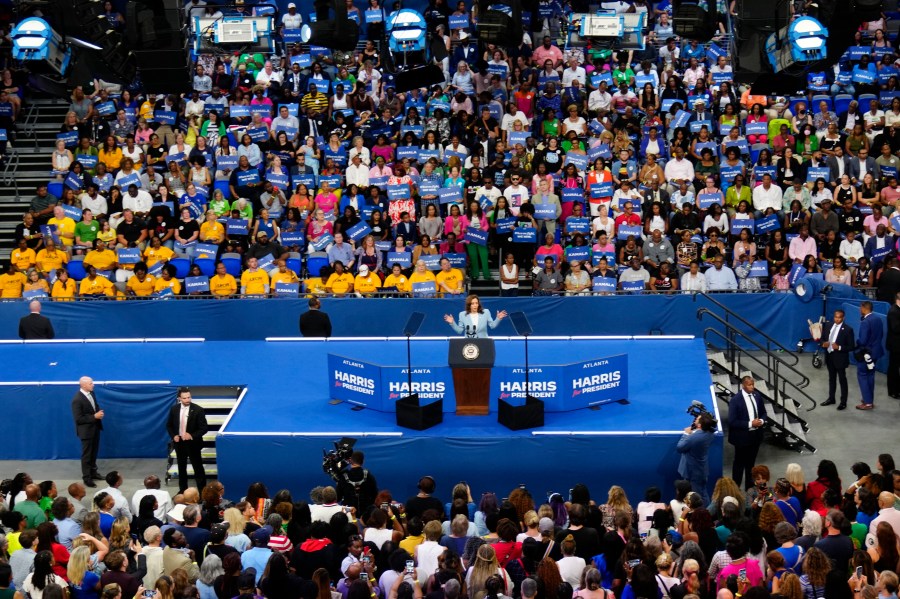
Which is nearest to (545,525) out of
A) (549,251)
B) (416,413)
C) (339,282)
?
(416,413)

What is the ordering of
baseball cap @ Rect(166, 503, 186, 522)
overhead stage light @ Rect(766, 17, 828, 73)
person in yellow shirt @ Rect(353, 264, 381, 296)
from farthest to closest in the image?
person in yellow shirt @ Rect(353, 264, 381, 296) < overhead stage light @ Rect(766, 17, 828, 73) < baseball cap @ Rect(166, 503, 186, 522)

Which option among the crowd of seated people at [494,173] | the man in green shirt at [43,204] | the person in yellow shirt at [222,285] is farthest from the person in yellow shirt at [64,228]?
the person in yellow shirt at [222,285]

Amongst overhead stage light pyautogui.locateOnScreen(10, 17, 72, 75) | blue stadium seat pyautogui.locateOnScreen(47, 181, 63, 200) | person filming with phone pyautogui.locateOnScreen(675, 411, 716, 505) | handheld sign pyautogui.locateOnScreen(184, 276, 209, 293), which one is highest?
overhead stage light pyautogui.locateOnScreen(10, 17, 72, 75)

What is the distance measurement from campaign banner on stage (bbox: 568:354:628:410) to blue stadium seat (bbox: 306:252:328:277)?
770 cm

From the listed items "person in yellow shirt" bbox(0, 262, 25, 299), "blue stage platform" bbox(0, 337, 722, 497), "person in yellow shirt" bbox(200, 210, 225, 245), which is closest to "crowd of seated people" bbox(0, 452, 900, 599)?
"blue stage platform" bbox(0, 337, 722, 497)

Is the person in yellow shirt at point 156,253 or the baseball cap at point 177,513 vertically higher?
the person in yellow shirt at point 156,253

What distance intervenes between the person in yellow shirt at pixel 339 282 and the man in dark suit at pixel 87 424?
6.08 m

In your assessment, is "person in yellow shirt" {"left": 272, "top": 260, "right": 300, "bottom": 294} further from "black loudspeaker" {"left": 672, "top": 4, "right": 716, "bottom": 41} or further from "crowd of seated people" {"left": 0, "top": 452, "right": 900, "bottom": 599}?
"crowd of seated people" {"left": 0, "top": 452, "right": 900, "bottom": 599}

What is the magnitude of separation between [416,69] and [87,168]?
9.11 m

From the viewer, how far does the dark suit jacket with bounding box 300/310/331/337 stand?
23.0m

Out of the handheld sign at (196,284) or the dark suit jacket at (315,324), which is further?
the handheld sign at (196,284)

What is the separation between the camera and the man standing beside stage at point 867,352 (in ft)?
69.4

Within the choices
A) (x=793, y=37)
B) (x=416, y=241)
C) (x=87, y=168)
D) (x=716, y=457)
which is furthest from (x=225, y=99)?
(x=716, y=457)

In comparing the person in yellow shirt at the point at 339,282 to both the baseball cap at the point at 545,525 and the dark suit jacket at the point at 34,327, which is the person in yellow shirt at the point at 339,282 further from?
the baseball cap at the point at 545,525
